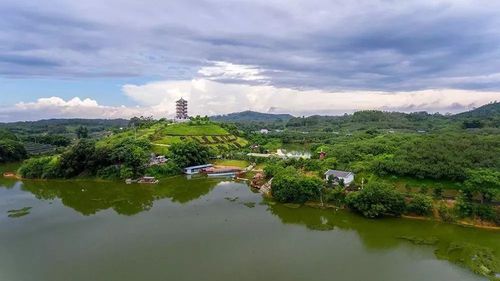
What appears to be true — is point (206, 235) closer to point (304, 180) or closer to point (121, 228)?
point (121, 228)

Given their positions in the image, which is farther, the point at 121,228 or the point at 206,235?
the point at 121,228

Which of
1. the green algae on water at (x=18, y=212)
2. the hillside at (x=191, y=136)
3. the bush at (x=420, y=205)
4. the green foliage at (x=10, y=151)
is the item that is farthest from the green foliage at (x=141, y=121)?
the bush at (x=420, y=205)

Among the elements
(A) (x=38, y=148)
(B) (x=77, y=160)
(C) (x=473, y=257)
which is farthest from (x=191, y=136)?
(C) (x=473, y=257)

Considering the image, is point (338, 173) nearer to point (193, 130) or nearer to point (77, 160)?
point (77, 160)

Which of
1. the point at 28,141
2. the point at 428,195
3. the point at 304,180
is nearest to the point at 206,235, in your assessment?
the point at 304,180

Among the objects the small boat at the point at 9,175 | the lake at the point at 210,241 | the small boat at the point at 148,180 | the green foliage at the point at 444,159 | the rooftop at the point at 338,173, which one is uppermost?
the green foliage at the point at 444,159

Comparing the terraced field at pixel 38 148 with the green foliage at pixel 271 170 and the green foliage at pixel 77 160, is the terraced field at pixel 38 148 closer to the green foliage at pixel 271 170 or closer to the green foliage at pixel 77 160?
the green foliage at pixel 77 160
